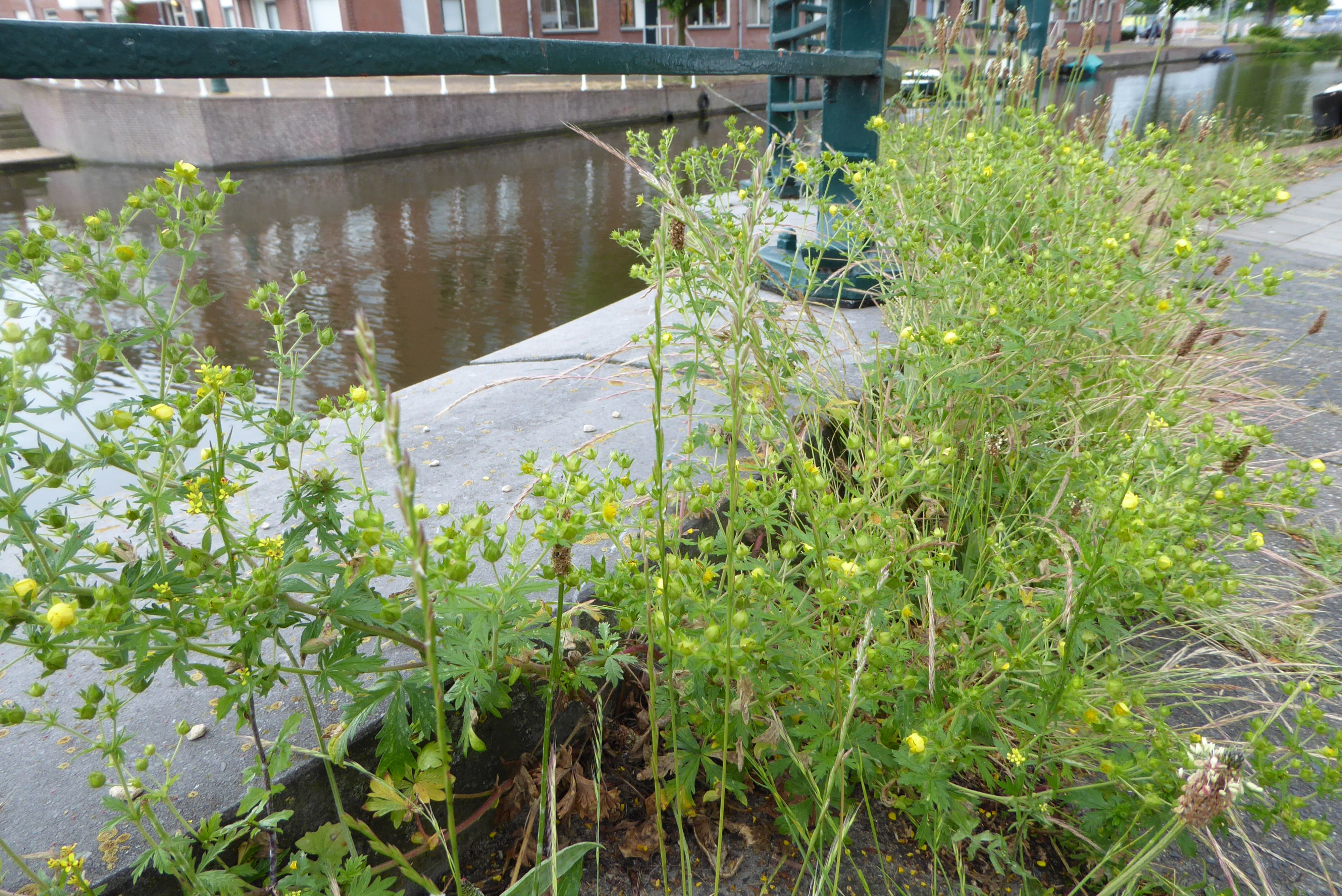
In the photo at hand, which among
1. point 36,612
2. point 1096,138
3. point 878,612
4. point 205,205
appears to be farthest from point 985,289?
point 1096,138

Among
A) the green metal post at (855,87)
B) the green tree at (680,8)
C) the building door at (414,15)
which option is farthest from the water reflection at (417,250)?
the green tree at (680,8)

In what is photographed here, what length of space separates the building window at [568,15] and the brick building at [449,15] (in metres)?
0.02

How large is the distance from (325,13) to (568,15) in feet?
24.9

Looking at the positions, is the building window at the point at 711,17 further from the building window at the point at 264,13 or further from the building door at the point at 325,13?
the building window at the point at 264,13

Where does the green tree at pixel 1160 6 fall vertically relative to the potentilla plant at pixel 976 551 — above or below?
above

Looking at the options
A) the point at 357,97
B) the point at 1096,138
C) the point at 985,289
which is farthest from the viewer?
the point at 357,97

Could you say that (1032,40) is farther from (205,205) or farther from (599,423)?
(205,205)

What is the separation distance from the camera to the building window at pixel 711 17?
27359 mm

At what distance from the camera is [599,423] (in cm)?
205

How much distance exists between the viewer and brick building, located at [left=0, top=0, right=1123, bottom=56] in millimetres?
20781

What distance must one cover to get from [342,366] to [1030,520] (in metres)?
4.12

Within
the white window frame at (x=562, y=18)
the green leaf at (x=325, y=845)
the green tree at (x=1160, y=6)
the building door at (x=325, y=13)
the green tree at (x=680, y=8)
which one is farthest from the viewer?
the white window frame at (x=562, y=18)

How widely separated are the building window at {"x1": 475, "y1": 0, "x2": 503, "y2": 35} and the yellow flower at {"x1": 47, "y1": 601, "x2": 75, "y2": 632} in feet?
82.7

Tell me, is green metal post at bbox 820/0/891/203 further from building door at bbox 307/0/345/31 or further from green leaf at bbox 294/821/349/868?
building door at bbox 307/0/345/31
